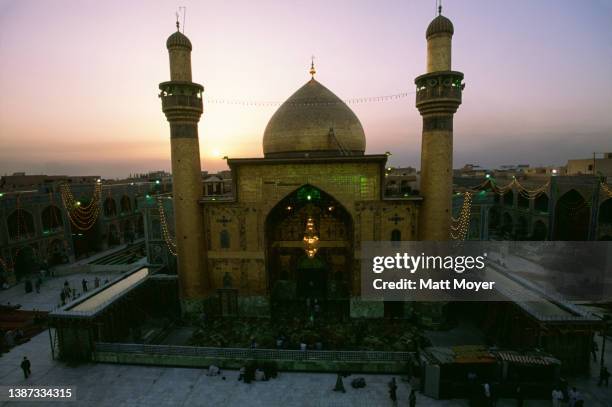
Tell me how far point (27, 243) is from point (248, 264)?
59.5ft

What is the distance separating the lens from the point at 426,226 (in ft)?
47.3

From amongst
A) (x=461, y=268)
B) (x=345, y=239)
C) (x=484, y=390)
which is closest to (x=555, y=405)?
(x=484, y=390)

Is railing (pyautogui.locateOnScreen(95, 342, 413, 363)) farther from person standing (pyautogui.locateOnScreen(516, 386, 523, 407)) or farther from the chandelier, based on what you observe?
the chandelier

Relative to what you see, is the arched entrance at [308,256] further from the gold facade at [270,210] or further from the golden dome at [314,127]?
the golden dome at [314,127]

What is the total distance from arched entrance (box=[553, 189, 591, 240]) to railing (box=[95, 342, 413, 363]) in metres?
20.8

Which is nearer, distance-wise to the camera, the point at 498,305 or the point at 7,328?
the point at 498,305

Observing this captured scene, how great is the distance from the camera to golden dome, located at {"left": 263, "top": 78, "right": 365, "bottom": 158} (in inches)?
638

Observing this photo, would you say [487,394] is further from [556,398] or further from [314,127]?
[314,127]

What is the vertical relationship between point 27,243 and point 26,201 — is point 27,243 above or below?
below

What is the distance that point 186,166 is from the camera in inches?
566

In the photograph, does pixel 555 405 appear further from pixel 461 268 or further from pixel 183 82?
pixel 183 82

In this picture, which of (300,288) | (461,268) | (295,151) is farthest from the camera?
(300,288)

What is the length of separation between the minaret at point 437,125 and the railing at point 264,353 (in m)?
5.62

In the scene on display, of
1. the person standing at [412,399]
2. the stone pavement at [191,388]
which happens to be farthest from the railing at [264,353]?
the person standing at [412,399]
